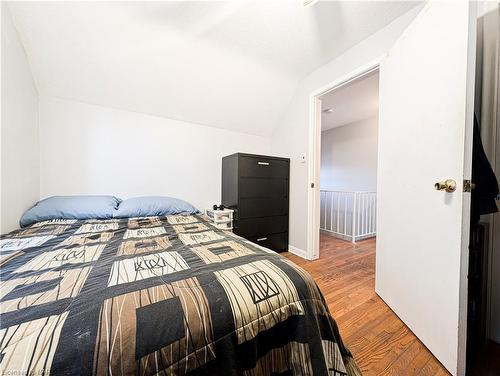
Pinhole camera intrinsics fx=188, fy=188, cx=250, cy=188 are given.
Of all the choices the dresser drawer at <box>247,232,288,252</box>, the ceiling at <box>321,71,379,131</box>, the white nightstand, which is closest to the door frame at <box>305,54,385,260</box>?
the ceiling at <box>321,71,379,131</box>

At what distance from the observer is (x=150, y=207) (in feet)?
6.05

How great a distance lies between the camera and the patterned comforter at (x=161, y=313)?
406mm

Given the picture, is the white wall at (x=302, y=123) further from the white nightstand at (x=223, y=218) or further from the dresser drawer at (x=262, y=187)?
the white nightstand at (x=223, y=218)

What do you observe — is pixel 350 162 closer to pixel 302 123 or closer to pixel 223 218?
pixel 302 123

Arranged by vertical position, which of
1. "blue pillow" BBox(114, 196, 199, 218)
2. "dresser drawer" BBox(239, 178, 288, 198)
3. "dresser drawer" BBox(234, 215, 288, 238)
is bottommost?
"dresser drawer" BBox(234, 215, 288, 238)

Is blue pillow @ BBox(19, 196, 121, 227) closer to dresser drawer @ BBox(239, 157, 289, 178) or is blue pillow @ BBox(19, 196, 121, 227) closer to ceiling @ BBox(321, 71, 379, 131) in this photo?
dresser drawer @ BBox(239, 157, 289, 178)

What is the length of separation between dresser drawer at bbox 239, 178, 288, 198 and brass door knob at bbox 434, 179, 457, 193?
1.63 m

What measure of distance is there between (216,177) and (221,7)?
1769 millimetres

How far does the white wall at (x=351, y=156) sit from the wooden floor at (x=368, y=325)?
6.99 ft

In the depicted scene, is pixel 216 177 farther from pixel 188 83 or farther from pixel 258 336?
pixel 258 336

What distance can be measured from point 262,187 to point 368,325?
160cm

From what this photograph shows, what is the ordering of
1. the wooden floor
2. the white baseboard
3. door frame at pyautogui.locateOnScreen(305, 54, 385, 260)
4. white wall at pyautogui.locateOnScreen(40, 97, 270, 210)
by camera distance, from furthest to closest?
the white baseboard, door frame at pyautogui.locateOnScreen(305, 54, 385, 260), white wall at pyautogui.locateOnScreen(40, 97, 270, 210), the wooden floor

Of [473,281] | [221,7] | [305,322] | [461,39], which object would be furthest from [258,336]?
[221,7]

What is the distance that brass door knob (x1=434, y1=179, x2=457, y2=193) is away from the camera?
90cm
